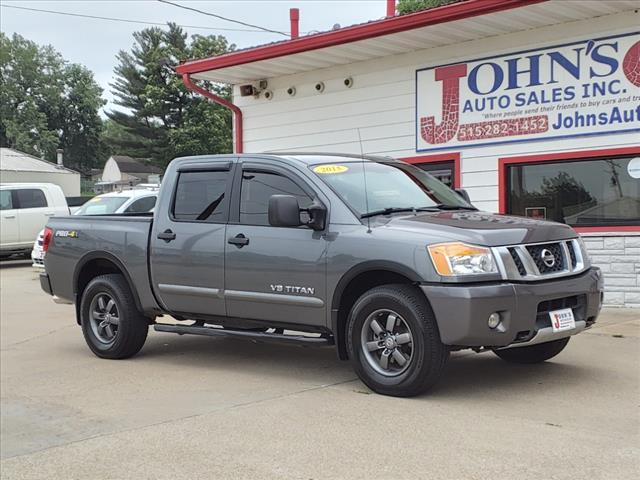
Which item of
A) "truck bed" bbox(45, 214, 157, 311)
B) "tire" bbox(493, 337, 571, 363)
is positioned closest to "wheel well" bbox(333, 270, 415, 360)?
"tire" bbox(493, 337, 571, 363)

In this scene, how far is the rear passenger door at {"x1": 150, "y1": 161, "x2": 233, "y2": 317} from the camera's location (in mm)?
6699

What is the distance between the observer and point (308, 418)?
5.14m

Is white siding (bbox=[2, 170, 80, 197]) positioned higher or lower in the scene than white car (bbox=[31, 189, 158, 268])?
higher

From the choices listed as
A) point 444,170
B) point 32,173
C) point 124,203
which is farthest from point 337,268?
point 32,173

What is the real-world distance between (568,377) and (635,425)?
1318 mm

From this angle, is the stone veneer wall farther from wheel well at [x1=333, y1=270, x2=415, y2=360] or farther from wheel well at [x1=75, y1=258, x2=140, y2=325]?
wheel well at [x1=75, y1=258, x2=140, y2=325]

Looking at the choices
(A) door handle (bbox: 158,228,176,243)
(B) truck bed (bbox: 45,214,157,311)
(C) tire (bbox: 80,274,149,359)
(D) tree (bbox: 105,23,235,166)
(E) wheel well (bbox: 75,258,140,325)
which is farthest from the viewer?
(D) tree (bbox: 105,23,235,166)

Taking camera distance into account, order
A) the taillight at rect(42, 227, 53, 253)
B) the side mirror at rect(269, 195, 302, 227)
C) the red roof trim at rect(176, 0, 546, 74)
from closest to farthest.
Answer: the side mirror at rect(269, 195, 302, 227) < the taillight at rect(42, 227, 53, 253) < the red roof trim at rect(176, 0, 546, 74)

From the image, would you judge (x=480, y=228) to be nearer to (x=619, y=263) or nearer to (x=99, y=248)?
(x=99, y=248)

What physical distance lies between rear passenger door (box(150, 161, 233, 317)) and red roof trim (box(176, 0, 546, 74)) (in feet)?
14.3

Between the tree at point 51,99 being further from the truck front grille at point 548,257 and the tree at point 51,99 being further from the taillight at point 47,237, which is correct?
the truck front grille at point 548,257

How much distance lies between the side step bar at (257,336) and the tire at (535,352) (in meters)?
1.55

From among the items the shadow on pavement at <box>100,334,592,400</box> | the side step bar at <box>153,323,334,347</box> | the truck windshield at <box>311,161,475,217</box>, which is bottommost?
the shadow on pavement at <box>100,334,592,400</box>

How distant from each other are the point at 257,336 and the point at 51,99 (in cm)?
8311
